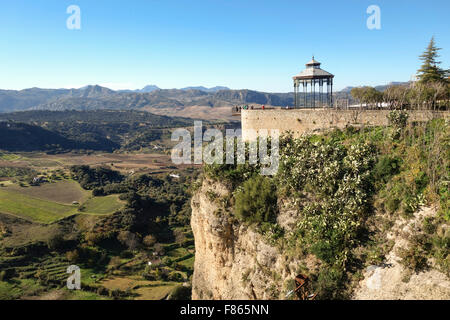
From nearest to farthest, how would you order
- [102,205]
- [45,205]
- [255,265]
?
1. [255,265]
2. [45,205]
3. [102,205]

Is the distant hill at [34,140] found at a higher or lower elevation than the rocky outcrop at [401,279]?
higher

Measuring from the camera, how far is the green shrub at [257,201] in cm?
1622

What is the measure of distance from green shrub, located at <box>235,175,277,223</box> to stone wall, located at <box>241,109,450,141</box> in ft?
19.4

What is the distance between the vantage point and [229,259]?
1828 cm

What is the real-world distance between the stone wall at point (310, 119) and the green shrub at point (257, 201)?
5922mm

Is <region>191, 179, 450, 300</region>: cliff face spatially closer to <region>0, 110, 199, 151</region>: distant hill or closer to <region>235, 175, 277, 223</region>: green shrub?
<region>235, 175, 277, 223</region>: green shrub

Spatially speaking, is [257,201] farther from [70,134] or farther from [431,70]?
[70,134]

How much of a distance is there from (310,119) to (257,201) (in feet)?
25.6

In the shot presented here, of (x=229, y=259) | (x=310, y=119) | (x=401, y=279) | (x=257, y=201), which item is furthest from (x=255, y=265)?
(x=310, y=119)

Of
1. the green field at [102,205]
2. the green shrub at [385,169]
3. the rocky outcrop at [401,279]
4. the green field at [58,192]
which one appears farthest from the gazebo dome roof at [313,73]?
the green field at [58,192]

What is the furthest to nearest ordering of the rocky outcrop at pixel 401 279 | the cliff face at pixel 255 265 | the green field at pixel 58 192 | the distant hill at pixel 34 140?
the distant hill at pixel 34 140 → the green field at pixel 58 192 → the cliff face at pixel 255 265 → the rocky outcrop at pixel 401 279

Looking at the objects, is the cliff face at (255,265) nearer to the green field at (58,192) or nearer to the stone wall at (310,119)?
the stone wall at (310,119)

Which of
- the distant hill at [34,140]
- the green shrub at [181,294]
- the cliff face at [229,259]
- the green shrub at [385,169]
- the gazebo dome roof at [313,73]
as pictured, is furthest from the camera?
the distant hill at [34,140]

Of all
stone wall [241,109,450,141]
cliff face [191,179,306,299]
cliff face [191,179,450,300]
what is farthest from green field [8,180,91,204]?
stone wall [241,109,450,141]
